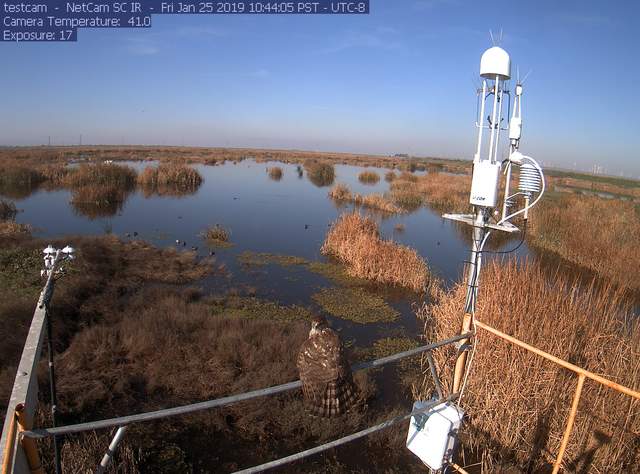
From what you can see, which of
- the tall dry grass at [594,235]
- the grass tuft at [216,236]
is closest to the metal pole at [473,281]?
the tall dry grass at [594,235]

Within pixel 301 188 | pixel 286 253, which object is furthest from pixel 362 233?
pixel 301 188

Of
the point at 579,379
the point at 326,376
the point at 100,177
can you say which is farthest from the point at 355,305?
the point at 100,177

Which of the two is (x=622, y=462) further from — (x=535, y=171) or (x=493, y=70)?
(x=493, y=70)

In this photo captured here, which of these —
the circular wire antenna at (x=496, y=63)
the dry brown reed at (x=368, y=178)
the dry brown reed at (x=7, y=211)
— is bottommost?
the dry brown reed at (x=7, y=211)

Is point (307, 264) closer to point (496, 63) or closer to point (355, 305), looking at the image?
point (355, 305)

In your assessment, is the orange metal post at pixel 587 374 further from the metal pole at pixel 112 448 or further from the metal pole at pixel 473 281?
the metal pole at pixel 112 448

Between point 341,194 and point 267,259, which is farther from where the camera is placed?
point 341,194

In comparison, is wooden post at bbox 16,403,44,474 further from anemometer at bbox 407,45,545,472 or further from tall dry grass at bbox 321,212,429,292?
tall dry grass at bbox 321,212,429,292
